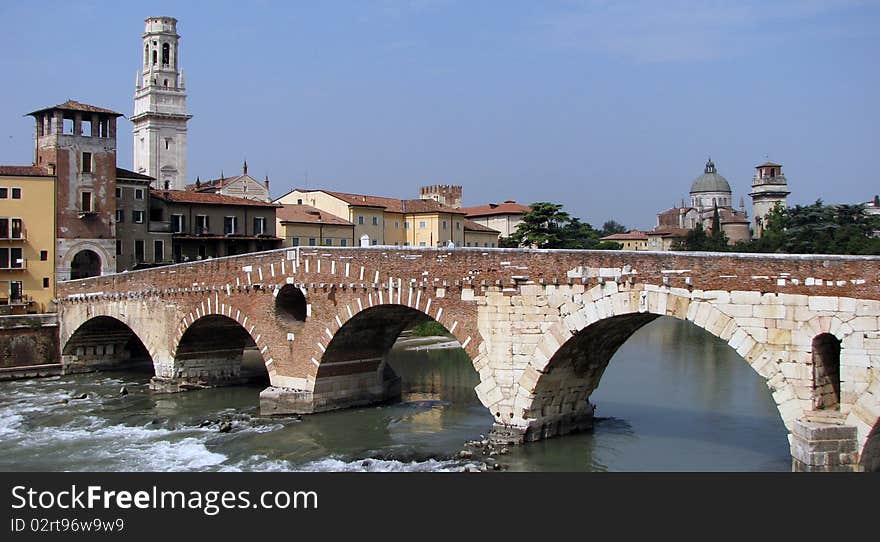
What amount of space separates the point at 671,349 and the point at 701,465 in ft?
71.3

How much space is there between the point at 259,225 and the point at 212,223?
2628 mm

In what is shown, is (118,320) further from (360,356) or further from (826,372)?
(826,372)

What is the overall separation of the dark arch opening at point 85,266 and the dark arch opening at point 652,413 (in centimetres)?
2577

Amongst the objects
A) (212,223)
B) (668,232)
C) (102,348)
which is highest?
(668,232)

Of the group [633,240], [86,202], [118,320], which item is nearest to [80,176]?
[86,202]

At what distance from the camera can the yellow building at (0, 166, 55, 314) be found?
3984cm

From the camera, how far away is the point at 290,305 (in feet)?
96.9

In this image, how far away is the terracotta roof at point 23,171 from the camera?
40.1 metres

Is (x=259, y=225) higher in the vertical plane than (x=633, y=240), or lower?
lower

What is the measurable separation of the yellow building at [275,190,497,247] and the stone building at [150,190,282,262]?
8106 millimetres

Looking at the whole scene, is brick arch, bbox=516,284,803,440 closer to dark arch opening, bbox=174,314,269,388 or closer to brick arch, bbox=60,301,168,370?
dark arch opening, bbox=174,314,269,388

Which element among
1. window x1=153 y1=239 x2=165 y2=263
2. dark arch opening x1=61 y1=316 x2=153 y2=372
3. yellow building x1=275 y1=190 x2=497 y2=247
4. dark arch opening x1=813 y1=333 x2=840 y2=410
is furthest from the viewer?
yellow building x1=275 y1=190 x2=497 y2=247

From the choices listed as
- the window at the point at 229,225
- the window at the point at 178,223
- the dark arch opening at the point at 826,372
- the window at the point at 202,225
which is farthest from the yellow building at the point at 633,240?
the dark arch opening at the point at 826,372

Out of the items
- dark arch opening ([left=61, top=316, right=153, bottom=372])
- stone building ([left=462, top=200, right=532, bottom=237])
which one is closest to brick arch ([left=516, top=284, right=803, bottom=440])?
dark arch opening ([left=61, top=316, right=153, bottom=372])
